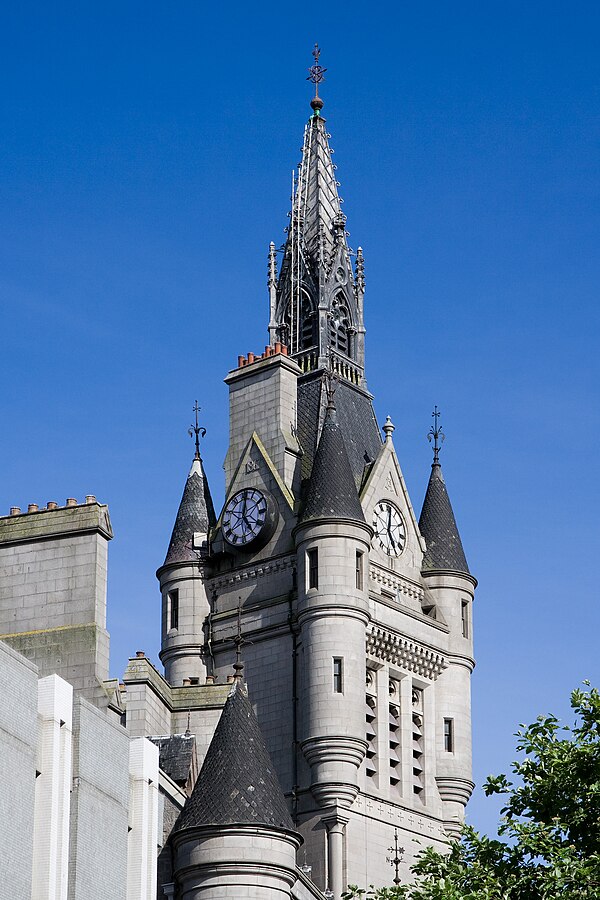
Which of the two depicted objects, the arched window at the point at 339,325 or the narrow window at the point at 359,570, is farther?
the arched window at the point at 339,325

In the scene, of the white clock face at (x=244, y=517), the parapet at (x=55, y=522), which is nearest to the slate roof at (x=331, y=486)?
the white clock face at (x=244, y=517)

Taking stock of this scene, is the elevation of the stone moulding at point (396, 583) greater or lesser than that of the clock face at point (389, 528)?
lesser

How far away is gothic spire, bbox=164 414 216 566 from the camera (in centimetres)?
9050

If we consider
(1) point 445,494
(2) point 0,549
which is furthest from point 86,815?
(1) point 445,494

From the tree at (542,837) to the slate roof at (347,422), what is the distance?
119ft

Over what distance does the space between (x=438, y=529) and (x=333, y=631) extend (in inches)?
426

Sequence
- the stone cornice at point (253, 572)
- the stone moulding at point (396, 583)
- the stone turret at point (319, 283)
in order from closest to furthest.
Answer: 1. the stone cornice at point (253, 572)
2. the stone moulding at point (396, 583)
3. the stone turret at point (319, 283)

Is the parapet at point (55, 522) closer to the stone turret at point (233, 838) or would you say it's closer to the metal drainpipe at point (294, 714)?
the stone turret at point (233, 838)

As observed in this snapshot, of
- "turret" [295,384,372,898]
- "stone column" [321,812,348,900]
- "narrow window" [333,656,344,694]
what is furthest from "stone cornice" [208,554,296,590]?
"stone column" [321,812,348,900]

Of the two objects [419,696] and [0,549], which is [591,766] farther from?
[419,696]

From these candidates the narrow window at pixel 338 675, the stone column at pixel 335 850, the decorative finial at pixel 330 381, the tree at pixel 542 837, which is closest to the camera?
the tree at pixel 542 837

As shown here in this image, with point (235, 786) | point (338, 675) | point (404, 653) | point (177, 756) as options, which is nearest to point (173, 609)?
point (404, 653)

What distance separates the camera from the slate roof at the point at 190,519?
90.5 meters

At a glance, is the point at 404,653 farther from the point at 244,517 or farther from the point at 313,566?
the point at 244,517
